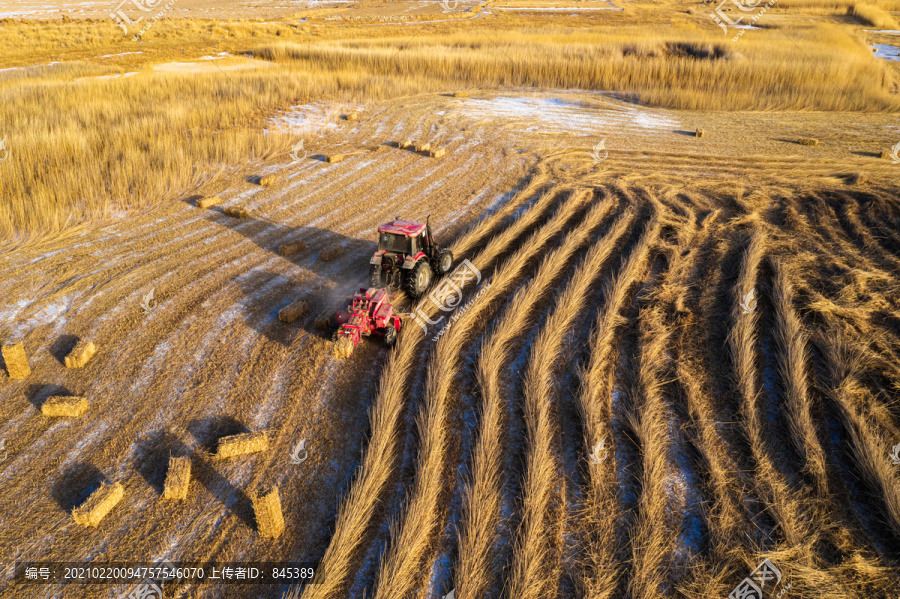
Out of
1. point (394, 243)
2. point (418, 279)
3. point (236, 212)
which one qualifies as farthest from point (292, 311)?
point (236, 212)

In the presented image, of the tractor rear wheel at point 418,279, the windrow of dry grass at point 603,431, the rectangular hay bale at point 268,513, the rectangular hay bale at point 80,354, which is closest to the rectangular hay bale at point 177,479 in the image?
the rectangular hay bale at point 268,513

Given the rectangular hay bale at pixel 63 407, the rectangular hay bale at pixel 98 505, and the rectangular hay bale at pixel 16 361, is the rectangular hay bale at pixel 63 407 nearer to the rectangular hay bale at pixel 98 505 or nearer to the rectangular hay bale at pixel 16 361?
the rectangular hay bale at pixel 16 361

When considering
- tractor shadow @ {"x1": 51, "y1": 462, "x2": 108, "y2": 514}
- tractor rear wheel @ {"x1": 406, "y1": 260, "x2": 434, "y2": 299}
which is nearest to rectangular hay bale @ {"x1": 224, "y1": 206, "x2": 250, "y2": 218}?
tractor rear wheel @ {"x1": 406, "y1": 260, "x2": 434, "y2": 299}

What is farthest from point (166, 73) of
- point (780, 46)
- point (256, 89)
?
point (780, 46)

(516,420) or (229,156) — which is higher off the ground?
(229,156)

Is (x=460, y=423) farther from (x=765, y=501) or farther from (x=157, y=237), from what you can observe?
(x=157, y=237)
